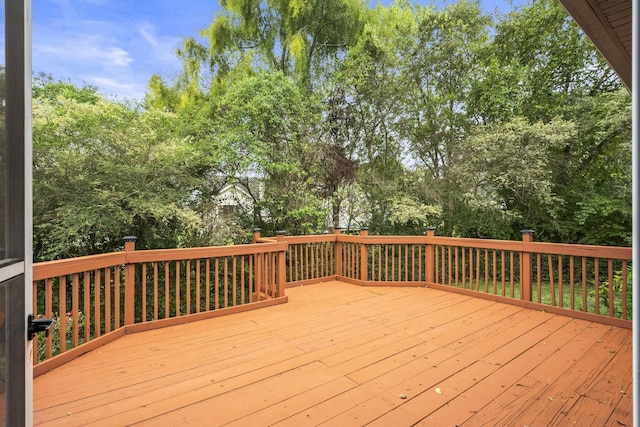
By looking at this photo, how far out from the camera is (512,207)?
736cm

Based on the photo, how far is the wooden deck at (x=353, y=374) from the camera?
185cm

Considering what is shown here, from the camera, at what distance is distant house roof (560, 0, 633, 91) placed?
1565 millimetres

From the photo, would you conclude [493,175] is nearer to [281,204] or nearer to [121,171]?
[281,204]

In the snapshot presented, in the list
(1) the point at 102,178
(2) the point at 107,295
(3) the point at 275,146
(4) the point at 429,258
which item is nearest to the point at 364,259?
(4) the point at 429,258

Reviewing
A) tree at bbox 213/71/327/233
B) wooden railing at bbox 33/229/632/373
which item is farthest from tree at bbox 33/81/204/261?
tree at bbox 213/71/327/233

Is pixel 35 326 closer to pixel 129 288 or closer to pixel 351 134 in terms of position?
pixel 129 288

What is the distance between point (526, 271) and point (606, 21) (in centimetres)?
303

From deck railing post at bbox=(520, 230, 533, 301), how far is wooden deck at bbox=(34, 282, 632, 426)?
44cm

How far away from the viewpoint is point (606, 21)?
1.72 metres

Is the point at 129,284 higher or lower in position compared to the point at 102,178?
lower

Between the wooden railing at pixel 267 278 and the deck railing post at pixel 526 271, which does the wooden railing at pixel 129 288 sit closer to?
the wooden railing at pixel 267 278

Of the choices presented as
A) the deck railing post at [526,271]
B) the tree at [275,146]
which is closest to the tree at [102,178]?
the tree at [275,146]

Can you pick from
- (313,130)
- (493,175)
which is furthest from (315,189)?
(493,175)

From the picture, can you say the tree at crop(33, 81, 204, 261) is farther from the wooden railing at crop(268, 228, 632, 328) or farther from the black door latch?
the black door latch
